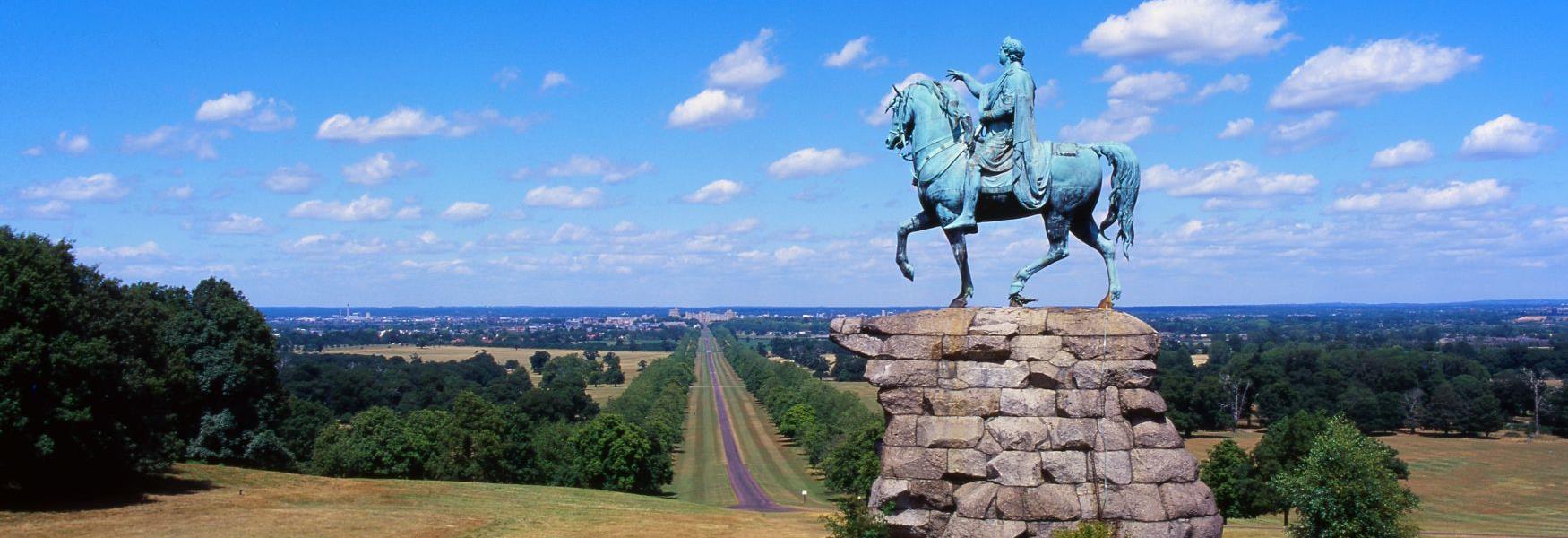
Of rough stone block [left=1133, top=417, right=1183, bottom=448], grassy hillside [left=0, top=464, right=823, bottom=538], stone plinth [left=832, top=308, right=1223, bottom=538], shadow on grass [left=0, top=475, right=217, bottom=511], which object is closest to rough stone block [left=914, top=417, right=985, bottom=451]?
stone plinth [left=832, top=308, right=1223, bottom=538]

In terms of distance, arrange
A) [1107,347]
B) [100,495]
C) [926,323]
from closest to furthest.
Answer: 1. [1107,347]
2. [926,323]
3. [100,495]

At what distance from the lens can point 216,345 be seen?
51.6m

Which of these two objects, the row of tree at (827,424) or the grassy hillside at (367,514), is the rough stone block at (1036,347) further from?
the row of tree at (827,424)

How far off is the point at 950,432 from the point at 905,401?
0.92 m

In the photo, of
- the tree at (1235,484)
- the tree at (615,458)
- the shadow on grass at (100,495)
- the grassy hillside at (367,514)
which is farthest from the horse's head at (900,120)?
the tree at (615,458)

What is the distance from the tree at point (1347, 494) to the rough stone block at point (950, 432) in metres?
20.8

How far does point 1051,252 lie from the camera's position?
19.1 metres

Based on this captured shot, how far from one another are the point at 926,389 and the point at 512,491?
34.9 meters

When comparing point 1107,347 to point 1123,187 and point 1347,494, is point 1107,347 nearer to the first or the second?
point 1123,187

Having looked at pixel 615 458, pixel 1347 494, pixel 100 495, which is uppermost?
pixel 1347 494

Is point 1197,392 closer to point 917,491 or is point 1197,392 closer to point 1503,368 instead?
point 1503,368

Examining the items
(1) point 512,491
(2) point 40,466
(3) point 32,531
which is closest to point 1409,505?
(1) point 512,491

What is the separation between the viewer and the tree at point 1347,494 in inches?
1312

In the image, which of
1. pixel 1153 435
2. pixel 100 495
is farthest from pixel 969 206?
pixel 100 495
